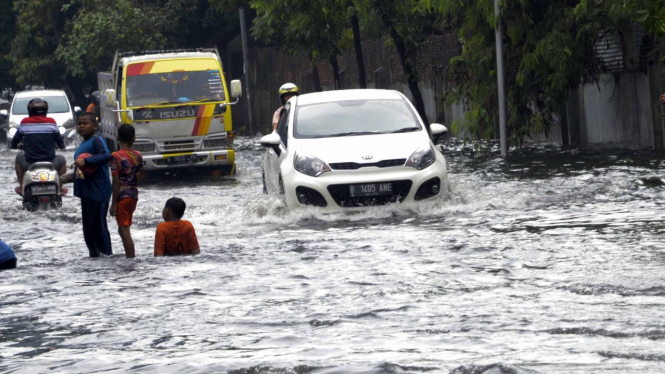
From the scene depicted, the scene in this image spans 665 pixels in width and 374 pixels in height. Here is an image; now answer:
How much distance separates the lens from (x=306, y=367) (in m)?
6.30

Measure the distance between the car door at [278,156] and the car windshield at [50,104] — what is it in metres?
17.0

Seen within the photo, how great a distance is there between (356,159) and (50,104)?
20251mm

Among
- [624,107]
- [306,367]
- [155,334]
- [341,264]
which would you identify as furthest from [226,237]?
[624,107]

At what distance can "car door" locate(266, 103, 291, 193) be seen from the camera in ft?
48.0

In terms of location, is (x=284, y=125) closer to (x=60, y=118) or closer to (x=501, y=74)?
(x=501, y=74)

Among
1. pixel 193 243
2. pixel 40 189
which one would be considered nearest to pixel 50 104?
pixel 40 189

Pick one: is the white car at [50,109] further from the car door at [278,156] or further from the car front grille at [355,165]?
the car front grille at [355,165]

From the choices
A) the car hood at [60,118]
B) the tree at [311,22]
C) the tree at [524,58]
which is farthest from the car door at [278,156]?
the car hood at [60,118]

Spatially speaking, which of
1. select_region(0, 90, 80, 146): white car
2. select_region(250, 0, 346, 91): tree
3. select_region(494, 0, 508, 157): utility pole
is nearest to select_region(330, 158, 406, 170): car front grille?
select_region(494, 0, 508, 157): utility pole

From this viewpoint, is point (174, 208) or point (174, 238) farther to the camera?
point (174, 238)

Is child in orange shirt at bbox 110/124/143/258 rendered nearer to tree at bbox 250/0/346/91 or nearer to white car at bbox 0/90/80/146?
tree at bbox 250/0/346/91

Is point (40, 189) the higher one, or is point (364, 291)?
point (40, 189)

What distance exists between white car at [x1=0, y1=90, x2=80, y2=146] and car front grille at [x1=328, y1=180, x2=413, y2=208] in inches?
701

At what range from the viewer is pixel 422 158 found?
13.8 m
